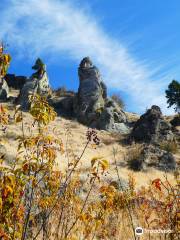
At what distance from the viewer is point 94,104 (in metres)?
38.8

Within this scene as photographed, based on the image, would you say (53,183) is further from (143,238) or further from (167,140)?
(167,140)

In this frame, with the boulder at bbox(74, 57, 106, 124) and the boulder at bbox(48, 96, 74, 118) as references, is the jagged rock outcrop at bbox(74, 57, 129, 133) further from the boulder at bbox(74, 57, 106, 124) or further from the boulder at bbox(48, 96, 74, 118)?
the boulder at bbox(48, 96, 74, 118)

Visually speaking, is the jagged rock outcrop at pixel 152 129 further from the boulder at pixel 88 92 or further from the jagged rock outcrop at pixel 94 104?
the boulder at pixel 88 92

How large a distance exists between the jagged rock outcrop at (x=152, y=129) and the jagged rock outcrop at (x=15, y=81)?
24.0 meters

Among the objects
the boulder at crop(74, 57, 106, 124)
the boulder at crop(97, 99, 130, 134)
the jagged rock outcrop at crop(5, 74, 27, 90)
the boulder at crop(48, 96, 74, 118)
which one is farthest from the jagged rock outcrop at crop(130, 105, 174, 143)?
the jagged rock outcrop at crop(5, 74, 27, 90)

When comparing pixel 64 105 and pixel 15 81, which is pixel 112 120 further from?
pixel 15 81

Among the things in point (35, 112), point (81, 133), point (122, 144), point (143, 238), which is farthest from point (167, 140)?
point (35, 112)

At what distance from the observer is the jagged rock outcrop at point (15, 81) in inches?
2116

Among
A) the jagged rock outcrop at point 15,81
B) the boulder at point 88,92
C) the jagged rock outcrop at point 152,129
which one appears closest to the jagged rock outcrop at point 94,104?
the boulder at point 88,92

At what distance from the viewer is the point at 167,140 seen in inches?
1309

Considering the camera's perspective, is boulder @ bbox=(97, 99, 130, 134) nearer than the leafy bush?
Yes

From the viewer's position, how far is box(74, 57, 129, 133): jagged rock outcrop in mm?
Answer: 37000

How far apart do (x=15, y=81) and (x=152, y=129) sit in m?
27.2

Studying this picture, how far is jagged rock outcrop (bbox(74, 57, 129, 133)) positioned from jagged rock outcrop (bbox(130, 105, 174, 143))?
3.43m
